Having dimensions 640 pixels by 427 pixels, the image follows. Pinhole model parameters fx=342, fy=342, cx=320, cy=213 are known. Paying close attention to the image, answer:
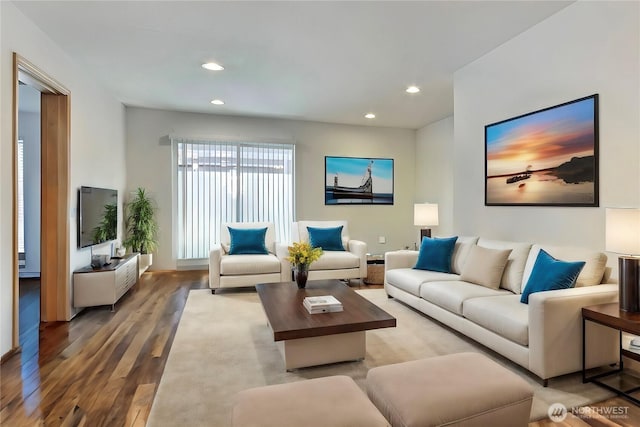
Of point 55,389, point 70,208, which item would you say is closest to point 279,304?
point 55,389

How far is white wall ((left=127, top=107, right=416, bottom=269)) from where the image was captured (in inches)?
221

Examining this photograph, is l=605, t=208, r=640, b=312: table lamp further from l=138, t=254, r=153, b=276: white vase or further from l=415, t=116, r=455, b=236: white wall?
l=138, t=254, r=153, b=276: white vase

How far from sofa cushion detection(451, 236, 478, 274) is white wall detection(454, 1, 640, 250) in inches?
7.7

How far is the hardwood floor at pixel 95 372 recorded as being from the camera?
184 cm

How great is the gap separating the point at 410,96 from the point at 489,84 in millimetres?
1411

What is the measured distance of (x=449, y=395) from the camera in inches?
55.6

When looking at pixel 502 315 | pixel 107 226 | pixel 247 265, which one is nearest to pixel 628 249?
pixel 502 315

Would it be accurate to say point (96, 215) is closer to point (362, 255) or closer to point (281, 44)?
point (281, 44)

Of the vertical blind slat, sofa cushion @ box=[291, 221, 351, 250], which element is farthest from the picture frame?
sofa cushion @ box=[291, 221, 351, 250]

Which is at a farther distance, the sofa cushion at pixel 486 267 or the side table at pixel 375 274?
the side table at pixel 375 274

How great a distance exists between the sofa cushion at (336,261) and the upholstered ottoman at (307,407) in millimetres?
3207

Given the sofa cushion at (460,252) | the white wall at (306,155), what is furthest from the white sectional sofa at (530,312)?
the white wall at (306,155)

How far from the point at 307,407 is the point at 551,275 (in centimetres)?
203

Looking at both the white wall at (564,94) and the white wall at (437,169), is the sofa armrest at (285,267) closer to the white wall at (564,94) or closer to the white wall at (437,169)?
the white wall at (564,94)
